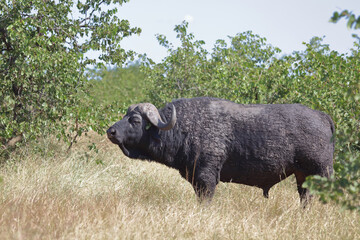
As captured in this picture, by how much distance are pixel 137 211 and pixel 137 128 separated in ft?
4.89

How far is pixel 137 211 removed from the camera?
5.43 meters

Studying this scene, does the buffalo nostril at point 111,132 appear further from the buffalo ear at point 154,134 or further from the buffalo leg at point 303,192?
the buffalo leg at point 303,192

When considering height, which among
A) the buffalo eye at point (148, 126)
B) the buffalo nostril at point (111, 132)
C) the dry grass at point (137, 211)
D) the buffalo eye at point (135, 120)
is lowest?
the dry grass at point (137, 211)

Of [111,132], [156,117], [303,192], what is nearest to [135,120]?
[156,117]

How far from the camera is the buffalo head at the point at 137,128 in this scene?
6457mm

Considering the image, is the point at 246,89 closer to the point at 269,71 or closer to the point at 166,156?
the point at 269,71

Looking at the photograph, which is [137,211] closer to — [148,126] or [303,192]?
[148,126]

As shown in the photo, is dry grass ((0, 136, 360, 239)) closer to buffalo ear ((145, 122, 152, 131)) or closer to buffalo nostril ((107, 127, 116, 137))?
buffalo nostril ((107, 127, 116, 137))

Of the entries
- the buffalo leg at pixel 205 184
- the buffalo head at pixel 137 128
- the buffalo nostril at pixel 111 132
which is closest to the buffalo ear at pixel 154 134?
the buffalo head at pixel 137 128

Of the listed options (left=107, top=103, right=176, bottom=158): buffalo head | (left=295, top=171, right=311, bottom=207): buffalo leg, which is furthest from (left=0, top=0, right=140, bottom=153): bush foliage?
(left=295, top=171, right=311, bottom=207): buffalo leg

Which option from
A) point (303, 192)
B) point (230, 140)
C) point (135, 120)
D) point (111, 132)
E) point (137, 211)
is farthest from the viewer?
point (303, 192)

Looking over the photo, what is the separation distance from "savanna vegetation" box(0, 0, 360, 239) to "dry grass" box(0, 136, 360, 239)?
0.02 metres

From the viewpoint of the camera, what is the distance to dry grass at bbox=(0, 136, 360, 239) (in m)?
4.77

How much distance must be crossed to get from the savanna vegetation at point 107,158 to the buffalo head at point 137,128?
73 centimetres
